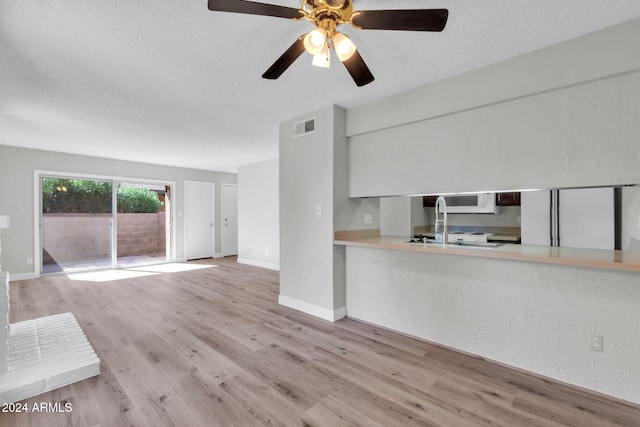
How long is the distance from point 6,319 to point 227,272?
3906 millimetres

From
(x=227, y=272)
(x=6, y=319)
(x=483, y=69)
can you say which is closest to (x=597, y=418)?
(x=483, y=69)

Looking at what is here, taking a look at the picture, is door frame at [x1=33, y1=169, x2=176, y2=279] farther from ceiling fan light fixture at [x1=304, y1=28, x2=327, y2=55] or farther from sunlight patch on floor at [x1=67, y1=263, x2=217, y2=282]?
ceiling fan light fixture at [x1=304, y1=28, x2=327, y2=55]

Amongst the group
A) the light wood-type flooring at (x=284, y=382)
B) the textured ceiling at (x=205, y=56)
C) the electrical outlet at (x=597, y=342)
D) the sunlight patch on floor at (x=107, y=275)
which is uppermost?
the textured ceiling at (x=205, y=56)

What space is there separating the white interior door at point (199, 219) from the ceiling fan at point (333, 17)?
6.57m

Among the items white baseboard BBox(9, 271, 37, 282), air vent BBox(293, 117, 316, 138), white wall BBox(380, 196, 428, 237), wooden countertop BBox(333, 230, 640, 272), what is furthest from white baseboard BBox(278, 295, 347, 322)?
white baseboard BBox(9, 271, 37, 282)

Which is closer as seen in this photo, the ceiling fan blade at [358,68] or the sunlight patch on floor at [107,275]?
the ceiling fan blade at [358,68]

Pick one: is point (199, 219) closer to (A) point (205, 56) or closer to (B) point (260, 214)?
(B) point (260, 214)

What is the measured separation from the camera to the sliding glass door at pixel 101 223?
18.2 ft

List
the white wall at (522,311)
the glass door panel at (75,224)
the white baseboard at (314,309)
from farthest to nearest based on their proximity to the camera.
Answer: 1. the glass door panel at (75,224)
2. the white baseboard at (314,309)
3. the white wall at (522,311)

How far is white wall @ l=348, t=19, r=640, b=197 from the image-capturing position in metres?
1.89

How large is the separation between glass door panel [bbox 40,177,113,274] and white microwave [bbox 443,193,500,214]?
22.4ft

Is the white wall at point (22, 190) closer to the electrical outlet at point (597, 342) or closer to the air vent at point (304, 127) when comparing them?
the air vent at point (304, 127)

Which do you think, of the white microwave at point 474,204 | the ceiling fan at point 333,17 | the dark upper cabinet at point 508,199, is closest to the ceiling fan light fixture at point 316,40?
the ceiling fan at point 333,17

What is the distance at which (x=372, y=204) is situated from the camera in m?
3.67
